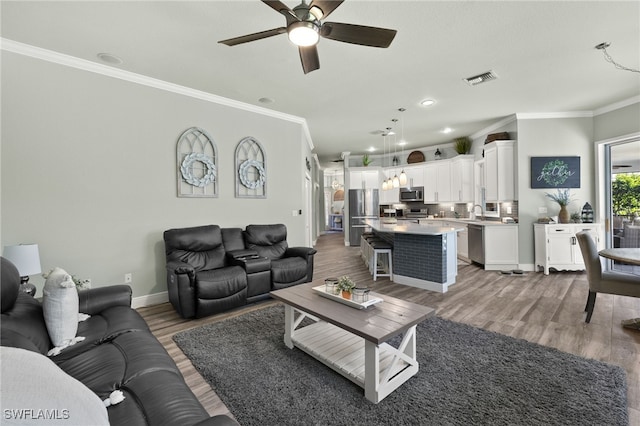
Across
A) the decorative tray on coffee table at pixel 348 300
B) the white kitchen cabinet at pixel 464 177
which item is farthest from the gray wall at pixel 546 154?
the decorative tray on coffee table at pixel 348 300

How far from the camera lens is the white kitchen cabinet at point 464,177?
22.1 feet

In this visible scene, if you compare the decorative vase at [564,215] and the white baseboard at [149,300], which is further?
the decorative vase at [564,215]

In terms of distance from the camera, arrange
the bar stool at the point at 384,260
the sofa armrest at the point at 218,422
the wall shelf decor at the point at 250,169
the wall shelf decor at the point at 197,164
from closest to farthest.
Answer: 1. the sofa armrest at the point at 218,422
2. the wall shelf decor at the point at 197,164
3. the wall shelf decor at the point at 250,169
4. the bar stool at the point at 384,260

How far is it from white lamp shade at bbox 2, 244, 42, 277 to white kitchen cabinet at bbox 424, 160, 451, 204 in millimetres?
7468

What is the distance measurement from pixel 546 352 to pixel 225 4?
12.6 feet

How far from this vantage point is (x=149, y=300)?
3.63 m

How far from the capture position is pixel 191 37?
272 cm

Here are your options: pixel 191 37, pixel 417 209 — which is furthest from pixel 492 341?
pixel 417 209

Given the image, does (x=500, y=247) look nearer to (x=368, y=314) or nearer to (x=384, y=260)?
(x=384, y=260)

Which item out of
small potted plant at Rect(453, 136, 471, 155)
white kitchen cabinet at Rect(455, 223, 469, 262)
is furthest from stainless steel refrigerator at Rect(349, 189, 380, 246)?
white kitchen cabinet at Rect(455, 223, 469, 262)

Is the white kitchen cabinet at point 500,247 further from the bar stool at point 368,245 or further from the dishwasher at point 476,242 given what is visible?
the bar stool at point 368,245

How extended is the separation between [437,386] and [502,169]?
4824 mm

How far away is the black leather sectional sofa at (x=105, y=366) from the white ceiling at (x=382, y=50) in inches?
88.6

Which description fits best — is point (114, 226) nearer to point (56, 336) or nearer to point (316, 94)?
point (56, 336)
